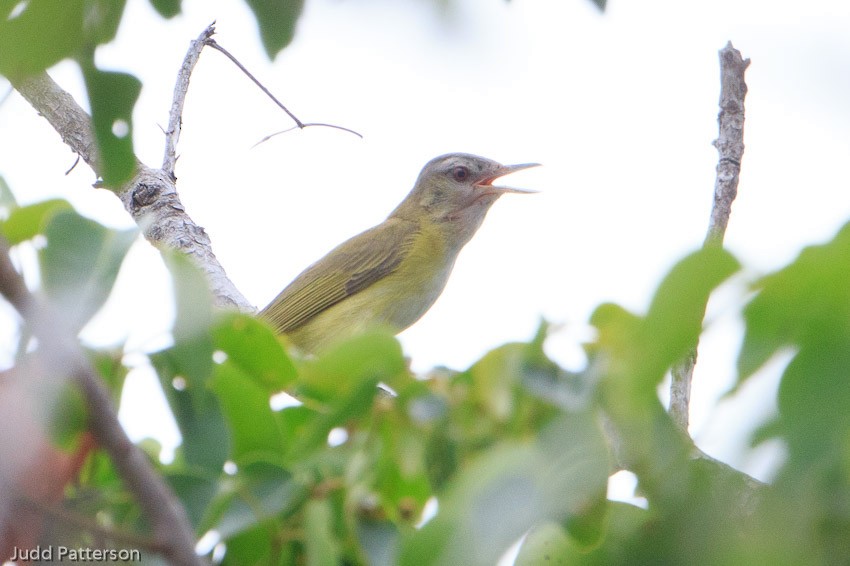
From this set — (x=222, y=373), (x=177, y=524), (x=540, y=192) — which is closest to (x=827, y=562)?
(x=177, y=524)

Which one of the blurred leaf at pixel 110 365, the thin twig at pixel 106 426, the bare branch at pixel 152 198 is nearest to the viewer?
the thin twig at pixel 106 426

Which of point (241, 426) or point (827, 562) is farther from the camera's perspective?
point (241, 426)

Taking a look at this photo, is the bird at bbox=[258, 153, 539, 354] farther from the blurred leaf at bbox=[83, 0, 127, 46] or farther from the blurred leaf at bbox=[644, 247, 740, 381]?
the blurred leaf at bbox=[644, 247, 740, 381]

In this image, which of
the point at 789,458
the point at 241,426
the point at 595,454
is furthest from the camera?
the point at 241,426

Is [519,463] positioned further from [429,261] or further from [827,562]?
[429,261]

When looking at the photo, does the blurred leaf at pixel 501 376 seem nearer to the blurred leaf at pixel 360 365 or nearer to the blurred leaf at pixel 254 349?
the blurred leaf at pixel 360 365

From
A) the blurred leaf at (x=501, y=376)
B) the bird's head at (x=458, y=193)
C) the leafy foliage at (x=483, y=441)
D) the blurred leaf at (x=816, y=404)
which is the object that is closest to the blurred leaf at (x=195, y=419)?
the leafy foliage at (x=483, y=441)

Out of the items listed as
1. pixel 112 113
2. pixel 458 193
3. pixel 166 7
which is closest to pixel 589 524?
pixel 112 113
